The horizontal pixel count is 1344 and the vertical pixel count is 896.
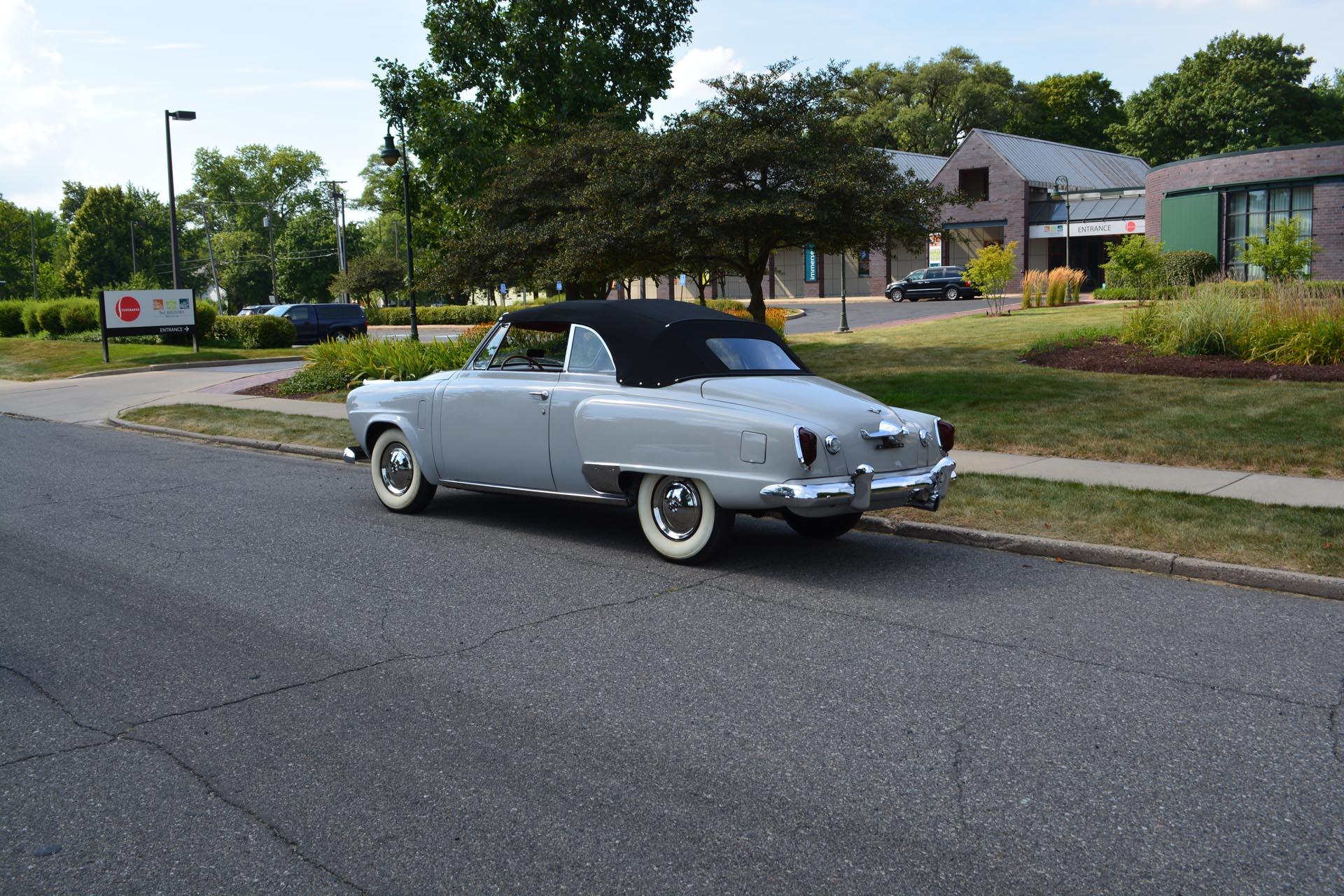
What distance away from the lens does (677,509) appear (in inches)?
293

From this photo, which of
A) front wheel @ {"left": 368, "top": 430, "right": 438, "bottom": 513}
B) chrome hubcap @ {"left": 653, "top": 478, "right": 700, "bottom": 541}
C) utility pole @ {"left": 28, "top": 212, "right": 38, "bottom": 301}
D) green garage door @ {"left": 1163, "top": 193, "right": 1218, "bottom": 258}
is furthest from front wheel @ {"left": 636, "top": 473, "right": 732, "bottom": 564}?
utility pole @ {"left": 28, "top": 212, "right": 38, "bottom": 301}

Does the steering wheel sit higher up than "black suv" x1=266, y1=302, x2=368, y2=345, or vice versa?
"black suv" x1=266, y1=302, x2=368, y2=345

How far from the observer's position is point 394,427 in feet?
30.6

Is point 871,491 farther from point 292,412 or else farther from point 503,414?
point 292,412

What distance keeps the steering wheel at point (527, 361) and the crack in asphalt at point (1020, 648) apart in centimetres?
235

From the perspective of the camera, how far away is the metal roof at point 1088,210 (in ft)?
164

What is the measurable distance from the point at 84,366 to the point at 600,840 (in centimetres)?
3040

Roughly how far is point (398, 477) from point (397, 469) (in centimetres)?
7

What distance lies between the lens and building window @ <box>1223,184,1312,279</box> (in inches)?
1406

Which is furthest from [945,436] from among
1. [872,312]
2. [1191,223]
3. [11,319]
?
[11,319]

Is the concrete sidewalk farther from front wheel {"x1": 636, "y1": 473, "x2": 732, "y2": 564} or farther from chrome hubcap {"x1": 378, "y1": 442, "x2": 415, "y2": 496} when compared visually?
chrome hubcap {"x1": 378, "y1": 442, "x2": 415, "y2": 496}

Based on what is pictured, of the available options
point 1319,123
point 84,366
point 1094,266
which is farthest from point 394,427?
point 1319,123

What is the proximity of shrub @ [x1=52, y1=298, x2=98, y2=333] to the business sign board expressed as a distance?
4064 centimetres

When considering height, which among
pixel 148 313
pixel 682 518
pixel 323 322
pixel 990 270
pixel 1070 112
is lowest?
pixel 682 518
